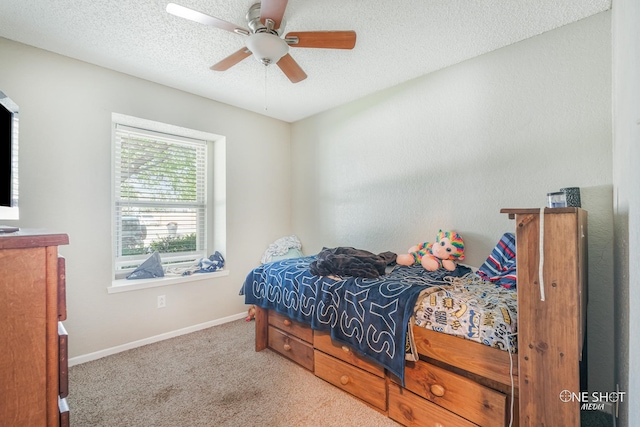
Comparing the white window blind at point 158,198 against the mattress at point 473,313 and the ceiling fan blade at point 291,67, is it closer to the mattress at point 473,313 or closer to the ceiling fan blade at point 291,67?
the ceiling fan blade at point 291,67

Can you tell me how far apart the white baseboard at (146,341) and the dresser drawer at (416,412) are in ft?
6.91

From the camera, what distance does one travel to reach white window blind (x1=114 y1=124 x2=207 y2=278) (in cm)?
275

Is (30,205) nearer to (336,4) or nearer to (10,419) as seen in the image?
(10,419)

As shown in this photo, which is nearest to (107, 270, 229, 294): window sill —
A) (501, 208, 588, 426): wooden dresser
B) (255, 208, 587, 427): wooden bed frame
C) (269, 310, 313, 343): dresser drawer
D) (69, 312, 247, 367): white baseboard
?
(69, 312, 247, 367): white baseboard

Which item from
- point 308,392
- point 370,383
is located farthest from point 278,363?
point 370,383

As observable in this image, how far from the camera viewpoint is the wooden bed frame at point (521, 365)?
3.47 ft

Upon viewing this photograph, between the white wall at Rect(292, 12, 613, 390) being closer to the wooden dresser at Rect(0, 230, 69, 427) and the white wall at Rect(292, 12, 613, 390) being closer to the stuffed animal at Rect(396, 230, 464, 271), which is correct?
the stuffed animal at Rect(396, 230, 464, 271)

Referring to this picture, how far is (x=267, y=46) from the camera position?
5.43 ft

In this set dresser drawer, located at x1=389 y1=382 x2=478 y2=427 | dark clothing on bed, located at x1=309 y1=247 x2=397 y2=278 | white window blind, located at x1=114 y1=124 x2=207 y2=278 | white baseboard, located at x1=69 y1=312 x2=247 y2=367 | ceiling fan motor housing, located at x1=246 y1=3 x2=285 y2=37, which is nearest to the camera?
dresser drawer, located at x1=389 y1=382 x2=478 y2=427

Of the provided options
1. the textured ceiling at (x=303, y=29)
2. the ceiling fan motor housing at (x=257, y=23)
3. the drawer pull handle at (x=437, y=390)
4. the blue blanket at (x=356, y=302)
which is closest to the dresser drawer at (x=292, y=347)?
the blue blanket at (x=356, y=302)

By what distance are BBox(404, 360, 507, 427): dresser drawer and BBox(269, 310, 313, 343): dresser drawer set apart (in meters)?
0.79

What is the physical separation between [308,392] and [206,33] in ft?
8.24

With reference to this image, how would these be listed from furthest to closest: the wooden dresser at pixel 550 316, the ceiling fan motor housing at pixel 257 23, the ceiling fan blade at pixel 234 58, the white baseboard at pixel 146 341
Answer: the white baseboard at pixel 146 341 < the ceiling fan blade at pixel 234 58 < the ceiling fan motor housing at pixel 257 23 < the wooden dresser at pixel 550 316

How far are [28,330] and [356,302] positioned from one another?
4.63 feet
